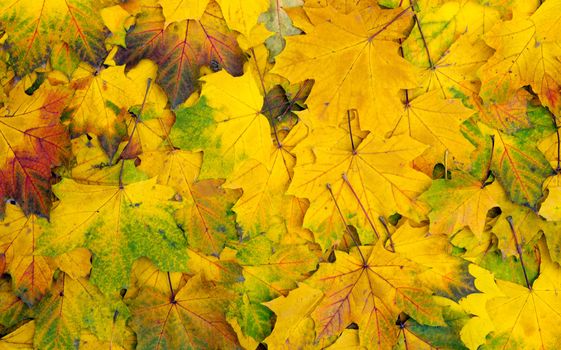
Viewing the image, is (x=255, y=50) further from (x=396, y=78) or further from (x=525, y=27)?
(x=525, y=27)

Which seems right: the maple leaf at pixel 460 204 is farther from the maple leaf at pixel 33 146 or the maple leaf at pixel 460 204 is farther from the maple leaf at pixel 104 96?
the maple leaf at pixel 33 146

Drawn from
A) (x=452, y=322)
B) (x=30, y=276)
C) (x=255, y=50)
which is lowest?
(x=452, y=322)

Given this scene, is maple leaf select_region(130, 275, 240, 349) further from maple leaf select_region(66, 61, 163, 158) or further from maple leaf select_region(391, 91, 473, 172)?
maple leaf select_region(391, 91, 473, 172)

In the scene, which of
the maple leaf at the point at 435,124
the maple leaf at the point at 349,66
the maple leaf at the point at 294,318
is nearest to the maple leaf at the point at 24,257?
the maple leaf at the point at 294,318

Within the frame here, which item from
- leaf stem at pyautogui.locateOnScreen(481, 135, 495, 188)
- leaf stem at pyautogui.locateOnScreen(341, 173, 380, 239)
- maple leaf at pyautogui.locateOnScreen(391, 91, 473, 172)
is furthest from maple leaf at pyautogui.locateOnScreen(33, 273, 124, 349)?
leaf stem at pyautogui.locateOnScreen(481, 135, 495, 188)

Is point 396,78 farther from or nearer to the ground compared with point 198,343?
farther from the ground

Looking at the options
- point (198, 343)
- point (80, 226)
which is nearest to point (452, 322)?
point (198, 343)
